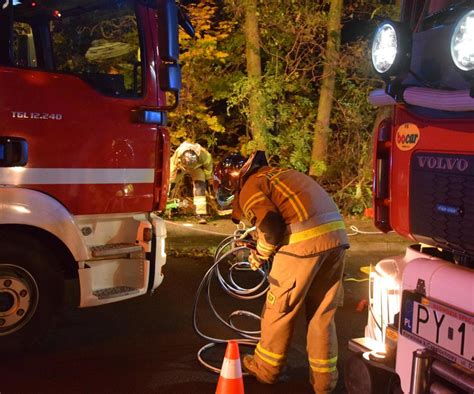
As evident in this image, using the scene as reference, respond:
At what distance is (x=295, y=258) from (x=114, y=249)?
165 centimetres

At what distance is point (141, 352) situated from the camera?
4.88m

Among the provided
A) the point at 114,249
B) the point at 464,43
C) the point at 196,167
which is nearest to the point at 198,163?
the point at 196,167

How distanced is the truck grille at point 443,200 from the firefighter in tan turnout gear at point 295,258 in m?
0.89

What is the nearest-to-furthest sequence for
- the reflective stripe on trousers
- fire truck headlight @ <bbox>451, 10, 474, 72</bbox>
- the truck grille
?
fire truck headlight @ <bbox>451, 10, 474, 72</bbox>, the truck grille, the reflective stripe on trousers

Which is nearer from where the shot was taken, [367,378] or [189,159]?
[367,378]

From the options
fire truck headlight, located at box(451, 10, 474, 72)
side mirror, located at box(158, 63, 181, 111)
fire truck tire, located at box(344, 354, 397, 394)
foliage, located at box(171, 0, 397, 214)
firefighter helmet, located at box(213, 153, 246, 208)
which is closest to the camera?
fire truck headlight, located at box(451, 10, 474, 72)

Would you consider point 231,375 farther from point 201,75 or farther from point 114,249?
point 201,75

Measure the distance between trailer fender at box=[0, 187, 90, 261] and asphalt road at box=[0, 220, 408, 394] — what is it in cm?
81

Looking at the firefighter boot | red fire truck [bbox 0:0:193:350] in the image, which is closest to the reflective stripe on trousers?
red fire truck [bbox 0:0:193:350]

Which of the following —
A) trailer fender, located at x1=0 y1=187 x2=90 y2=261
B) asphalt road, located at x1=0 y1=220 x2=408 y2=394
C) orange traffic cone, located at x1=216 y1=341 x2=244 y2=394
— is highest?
trailer fender, located at x1=0 y1=187 x2=90 y2=261

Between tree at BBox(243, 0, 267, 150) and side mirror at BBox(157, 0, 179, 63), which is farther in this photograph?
tree at BBox(243, 0, 267, 150)

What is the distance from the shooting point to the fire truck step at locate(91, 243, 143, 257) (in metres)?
4.86

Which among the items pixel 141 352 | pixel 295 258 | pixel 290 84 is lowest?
pixel 141 352

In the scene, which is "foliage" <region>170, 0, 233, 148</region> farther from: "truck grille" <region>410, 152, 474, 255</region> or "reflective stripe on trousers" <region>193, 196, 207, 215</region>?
"truck grille" <region>410, 152, 474, 255</region>
